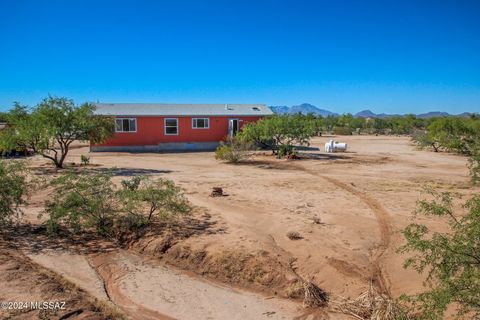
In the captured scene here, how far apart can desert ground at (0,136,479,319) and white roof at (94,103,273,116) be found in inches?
609

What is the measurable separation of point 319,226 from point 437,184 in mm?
8144

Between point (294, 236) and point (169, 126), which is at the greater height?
point (169, 126)

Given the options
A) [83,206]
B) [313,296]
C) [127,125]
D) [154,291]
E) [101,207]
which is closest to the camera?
[313,296]

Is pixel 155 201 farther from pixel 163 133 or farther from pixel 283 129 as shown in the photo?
pixel 163 133

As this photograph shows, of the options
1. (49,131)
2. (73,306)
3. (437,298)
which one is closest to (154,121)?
(49,131)

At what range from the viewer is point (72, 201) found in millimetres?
9102

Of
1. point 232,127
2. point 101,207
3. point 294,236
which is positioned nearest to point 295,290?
point 294,236

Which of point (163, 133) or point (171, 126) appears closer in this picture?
point (163, 133)

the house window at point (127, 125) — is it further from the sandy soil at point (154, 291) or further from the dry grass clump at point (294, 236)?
the dry grass clump at point (294, 236)

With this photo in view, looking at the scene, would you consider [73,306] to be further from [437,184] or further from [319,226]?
[437,184]

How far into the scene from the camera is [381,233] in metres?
9.02

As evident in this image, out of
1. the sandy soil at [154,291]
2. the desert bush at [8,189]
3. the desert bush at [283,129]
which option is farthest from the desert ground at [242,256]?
the desert bush at [283,129]

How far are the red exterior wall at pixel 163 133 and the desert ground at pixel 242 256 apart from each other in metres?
15.0

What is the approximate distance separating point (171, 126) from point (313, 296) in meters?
23.2
